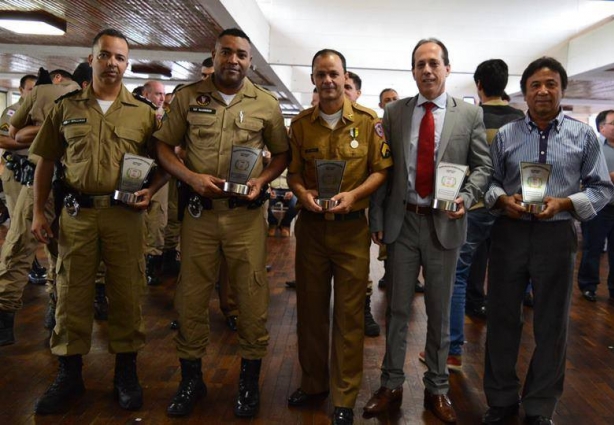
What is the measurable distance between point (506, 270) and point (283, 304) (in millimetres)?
2293

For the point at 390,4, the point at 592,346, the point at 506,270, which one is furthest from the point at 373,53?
the point at 506,270

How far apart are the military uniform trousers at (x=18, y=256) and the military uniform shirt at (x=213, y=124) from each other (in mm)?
1387

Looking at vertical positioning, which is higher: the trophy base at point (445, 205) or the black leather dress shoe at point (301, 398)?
the trophy base at point (445, 205)

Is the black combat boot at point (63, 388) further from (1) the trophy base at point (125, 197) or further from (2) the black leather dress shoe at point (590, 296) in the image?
(2) the black leather dress shoe at point (590, 296)

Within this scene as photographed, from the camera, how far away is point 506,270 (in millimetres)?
2342

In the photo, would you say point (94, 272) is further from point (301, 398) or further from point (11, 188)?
point (11, 188)

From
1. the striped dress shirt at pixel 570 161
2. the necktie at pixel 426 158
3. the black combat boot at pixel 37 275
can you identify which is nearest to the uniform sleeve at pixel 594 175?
the striped dress shirt at pixel 570 161

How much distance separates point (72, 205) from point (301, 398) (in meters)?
1.43

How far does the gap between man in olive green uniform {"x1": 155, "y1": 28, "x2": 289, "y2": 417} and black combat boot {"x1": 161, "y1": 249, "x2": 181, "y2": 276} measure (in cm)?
272

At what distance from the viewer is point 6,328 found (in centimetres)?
325

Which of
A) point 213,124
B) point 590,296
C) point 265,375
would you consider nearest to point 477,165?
point 213,124

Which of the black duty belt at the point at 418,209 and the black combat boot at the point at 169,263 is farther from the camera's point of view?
the black combat boot at the point at 169,263

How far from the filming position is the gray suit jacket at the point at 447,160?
2.33m

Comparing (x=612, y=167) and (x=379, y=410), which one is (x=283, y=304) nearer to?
(x=379, y=410)
